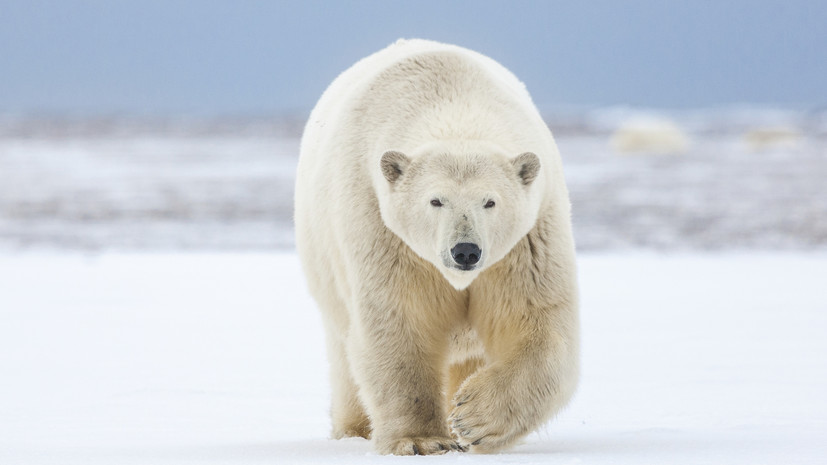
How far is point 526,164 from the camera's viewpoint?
4.05 m

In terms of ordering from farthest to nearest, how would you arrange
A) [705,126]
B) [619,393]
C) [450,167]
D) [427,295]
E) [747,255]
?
[705,126] → [747,255] → [619,393] → [427,295] → [450,167]

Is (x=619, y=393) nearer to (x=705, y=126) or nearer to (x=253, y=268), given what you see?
(x=253, y=268)

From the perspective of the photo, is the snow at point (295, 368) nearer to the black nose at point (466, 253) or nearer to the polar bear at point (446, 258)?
the polar bear at point (446, 258)

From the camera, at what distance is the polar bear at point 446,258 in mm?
4059

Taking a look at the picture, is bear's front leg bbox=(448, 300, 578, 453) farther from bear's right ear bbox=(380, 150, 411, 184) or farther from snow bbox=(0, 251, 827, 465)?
bear's right ear bbox=(380, 150, 411, 184)

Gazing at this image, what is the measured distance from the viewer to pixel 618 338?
737 cm

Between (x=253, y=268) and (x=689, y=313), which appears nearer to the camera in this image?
(x=689, y=313)

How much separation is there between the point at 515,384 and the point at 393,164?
0.92 m

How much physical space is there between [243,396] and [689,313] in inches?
147

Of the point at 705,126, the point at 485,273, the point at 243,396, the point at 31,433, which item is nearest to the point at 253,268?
the point at 243,396

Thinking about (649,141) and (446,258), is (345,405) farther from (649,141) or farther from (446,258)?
(649,141)

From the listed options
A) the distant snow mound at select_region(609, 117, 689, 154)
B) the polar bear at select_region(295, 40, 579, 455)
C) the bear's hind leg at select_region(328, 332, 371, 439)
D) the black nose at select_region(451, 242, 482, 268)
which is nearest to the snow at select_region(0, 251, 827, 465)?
the bear's hind leg at select_region(328, 332, 371, 439)

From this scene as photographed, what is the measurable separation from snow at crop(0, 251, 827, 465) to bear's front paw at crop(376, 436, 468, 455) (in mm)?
158

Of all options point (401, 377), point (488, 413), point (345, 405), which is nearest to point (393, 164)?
point (401, 377)
